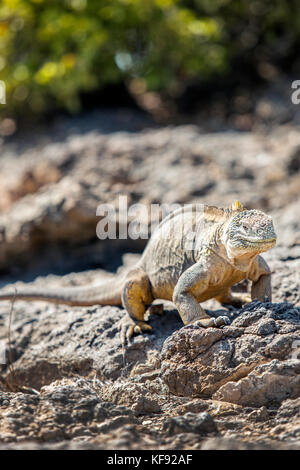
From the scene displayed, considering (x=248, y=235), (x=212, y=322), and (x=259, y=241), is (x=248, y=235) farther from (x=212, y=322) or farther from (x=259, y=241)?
(x=212, y=322)

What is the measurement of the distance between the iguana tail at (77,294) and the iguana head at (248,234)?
1.42 meters

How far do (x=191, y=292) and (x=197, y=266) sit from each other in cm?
19

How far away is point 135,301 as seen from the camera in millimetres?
4316

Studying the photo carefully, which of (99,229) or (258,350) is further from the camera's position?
(99,229)

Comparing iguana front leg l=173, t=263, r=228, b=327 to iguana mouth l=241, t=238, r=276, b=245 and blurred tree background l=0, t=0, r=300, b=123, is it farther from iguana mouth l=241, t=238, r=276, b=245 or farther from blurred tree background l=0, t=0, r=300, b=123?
blurred tree background l=0, t=0, r=300, b=123

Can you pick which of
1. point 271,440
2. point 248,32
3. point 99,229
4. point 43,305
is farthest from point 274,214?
point 248,32

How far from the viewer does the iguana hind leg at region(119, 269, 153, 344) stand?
14.0ft

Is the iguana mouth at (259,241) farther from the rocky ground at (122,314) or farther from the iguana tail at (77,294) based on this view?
the iguana tail at (77,294)

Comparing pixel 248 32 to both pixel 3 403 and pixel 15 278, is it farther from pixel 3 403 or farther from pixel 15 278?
pixel 3 403

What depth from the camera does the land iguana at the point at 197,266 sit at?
3.49m

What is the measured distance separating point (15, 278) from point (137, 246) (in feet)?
5.75

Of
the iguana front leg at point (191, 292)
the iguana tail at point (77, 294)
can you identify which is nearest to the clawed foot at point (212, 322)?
the iguana front leg at point (191, 292)
